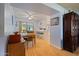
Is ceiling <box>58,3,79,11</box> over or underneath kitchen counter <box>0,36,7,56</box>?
over

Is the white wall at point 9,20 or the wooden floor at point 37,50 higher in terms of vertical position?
the white wall at point 9,20

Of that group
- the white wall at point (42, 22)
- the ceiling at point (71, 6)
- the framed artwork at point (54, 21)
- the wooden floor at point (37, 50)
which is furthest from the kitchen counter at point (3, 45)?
the ceiling at point (71, 6)

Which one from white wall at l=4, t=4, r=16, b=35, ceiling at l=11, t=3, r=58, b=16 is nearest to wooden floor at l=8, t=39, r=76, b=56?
white wall at l=4, t=4, r=16, b=35

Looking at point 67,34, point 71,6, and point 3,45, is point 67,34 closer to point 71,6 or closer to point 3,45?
point 71,6

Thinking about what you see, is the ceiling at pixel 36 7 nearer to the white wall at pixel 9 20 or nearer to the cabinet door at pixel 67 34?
the white wall at pixel 9 20

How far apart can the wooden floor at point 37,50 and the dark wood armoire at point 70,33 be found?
0.12 metres

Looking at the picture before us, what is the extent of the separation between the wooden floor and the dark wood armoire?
122 millimetres

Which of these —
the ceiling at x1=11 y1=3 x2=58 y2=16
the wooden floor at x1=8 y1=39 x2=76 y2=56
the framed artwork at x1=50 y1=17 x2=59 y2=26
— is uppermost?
the ceiling at x1=11 y1=3 x2=58 y2=16

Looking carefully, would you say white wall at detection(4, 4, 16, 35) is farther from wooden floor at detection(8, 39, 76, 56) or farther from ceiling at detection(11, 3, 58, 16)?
wooden floor at detection(8, 39, 76, 56)

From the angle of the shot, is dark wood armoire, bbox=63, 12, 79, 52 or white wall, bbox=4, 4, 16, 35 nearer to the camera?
white wall, bbox=4, 4, 16, 35

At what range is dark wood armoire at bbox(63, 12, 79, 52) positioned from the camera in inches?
79.7

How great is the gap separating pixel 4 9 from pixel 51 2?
28.9 inches

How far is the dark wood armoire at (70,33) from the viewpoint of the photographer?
202cm

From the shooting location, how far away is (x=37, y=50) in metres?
1.99
